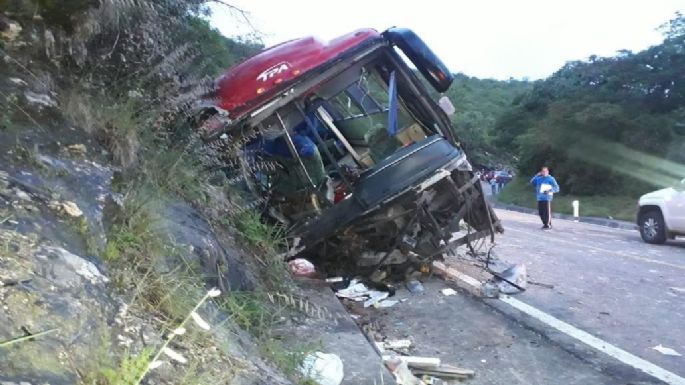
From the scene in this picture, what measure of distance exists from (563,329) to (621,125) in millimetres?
25687

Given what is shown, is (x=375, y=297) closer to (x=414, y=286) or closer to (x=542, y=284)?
(x=414, y=286)

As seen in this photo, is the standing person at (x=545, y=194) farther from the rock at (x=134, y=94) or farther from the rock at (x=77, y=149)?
the rock at (x=77, y=149)

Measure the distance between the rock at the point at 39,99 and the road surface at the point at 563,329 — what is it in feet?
8.76

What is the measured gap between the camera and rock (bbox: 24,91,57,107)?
277 centimetres

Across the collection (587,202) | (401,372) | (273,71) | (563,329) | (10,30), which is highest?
(10,30)

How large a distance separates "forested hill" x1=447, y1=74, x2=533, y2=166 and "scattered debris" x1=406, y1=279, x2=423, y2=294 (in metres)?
38.0

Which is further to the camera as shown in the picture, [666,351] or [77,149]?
[666,351]

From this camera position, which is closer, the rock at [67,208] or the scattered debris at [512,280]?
the rock at [67,208]

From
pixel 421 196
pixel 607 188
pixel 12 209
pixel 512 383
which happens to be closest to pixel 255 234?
pixel 421 196

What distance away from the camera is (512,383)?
340 centimetres

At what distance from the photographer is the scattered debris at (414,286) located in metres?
5.68

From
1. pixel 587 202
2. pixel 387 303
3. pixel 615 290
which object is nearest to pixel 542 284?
pixel 615 290

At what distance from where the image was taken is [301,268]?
17.2 feet

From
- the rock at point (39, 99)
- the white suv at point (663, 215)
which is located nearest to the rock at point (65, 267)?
the rock at point (39, 99)
